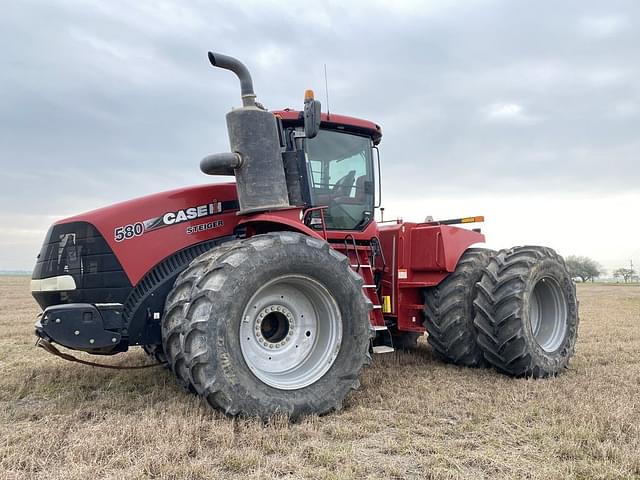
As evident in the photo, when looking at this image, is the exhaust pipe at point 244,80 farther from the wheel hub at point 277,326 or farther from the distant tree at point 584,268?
the distant tree at point 584,268

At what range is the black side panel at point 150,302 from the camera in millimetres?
4992

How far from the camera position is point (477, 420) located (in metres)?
4.43

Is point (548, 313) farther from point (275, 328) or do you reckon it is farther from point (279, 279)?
point (279, 279)

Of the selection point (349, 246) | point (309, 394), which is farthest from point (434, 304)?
point (309, 394)

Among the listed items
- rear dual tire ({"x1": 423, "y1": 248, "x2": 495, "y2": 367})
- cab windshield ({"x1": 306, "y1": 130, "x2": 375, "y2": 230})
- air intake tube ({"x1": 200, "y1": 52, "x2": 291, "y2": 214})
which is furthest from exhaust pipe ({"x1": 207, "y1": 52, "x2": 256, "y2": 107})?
rear dual tire ({"x1": 423, "y1": 248, "x2": 495, "y2": 367})

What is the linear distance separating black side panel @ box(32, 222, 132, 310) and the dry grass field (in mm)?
974

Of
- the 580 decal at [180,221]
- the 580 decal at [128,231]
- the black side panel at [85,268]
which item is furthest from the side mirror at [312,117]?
the black side panel at [85,268]

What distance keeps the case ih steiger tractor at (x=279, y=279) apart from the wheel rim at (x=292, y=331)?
1 cm

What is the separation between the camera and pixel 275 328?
4.95 meters

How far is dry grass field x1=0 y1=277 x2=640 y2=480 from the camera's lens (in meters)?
3.38

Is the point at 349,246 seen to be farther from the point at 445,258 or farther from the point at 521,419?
the point at 521,419

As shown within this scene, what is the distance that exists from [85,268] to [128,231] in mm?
509

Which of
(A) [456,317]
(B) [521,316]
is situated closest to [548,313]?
(B) [521,316]

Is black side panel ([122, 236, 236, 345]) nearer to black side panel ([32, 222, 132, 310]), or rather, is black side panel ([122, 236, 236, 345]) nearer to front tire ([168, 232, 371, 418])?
black side panel ([32, 222, 132, 310])
